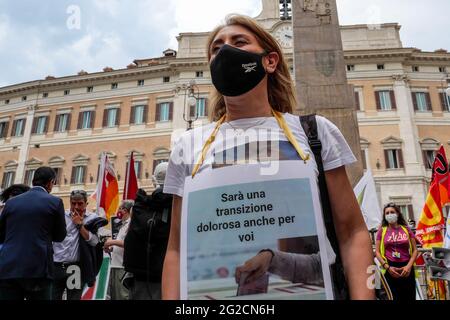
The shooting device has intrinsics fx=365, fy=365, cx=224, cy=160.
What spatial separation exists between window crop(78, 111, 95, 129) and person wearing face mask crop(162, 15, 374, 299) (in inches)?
Result: 1022

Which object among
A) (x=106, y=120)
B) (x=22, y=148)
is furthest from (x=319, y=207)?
(x=22, y=148)

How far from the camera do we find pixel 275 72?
137 cm

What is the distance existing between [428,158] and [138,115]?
1844cm

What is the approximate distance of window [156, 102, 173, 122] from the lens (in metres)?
24.3

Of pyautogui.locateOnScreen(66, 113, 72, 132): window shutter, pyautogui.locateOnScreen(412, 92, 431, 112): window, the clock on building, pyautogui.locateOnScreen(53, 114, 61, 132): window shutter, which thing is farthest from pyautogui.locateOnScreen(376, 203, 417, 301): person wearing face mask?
pyautogui.locateOnScreen(53, 114, 61, 132): window shutter

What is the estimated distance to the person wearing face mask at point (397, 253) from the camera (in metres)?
4.44

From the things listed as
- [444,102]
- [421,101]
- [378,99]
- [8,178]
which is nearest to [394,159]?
[378,99]

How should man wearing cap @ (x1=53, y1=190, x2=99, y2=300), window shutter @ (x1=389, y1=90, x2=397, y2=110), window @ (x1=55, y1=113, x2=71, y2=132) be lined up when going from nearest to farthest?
man wearing cap @ (x1=53, y1=190, x2=99, y2=300)
window shutter @ (x1=389, y1=90, x2=397, y2=110)
window @ (x1=55, y1=113, x2=71, y2=132)

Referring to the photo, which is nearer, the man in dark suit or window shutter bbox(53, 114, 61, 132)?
the man in dark suit

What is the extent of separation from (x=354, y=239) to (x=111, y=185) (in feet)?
25.7

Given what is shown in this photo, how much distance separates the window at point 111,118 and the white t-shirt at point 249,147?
983 inches

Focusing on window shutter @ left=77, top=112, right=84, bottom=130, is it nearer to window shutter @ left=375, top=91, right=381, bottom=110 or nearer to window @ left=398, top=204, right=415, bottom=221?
window shutter @ left=375, top=91, right=381, bottom=110
